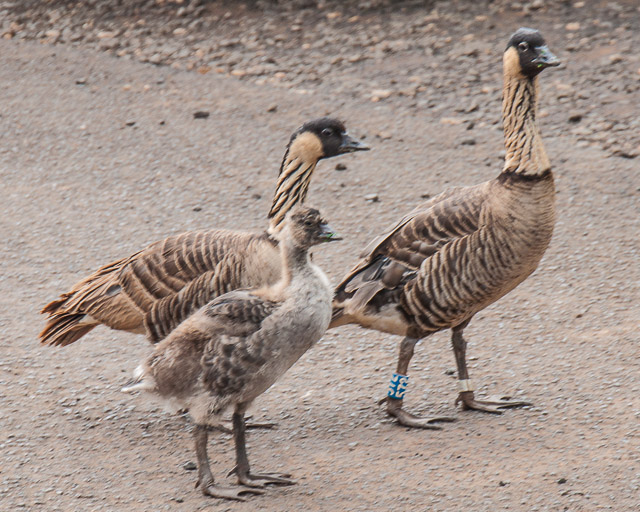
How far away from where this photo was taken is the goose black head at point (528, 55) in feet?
19.9

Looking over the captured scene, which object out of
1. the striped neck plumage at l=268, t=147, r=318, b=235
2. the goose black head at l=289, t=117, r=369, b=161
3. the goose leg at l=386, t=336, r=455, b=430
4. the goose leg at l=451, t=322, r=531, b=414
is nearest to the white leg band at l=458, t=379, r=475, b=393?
the goose leg at l=451, t=322, r=531, b=414

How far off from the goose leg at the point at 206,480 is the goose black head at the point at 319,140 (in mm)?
1927

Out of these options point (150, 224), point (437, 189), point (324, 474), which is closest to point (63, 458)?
point (324, 474)

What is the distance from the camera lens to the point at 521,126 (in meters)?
6.13

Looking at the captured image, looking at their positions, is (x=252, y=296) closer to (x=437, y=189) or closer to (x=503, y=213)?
(x=503, y=213)

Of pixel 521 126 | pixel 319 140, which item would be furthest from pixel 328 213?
pixel 521 126

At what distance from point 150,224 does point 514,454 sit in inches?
191

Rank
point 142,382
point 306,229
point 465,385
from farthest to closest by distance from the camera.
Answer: point 465,385 → point 142,382 → point 306,229

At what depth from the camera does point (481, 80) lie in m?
12.0

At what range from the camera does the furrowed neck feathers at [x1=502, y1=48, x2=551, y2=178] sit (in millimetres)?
5992

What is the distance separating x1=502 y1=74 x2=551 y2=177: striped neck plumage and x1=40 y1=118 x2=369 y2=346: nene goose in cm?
99

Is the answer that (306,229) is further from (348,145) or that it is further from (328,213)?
(328,213)

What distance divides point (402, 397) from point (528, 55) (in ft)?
7.39

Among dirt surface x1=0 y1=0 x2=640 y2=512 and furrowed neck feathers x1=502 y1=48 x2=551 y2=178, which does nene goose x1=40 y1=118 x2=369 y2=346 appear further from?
furrowed neck feathers x1=502 y1=48 x2=551 y2=178
